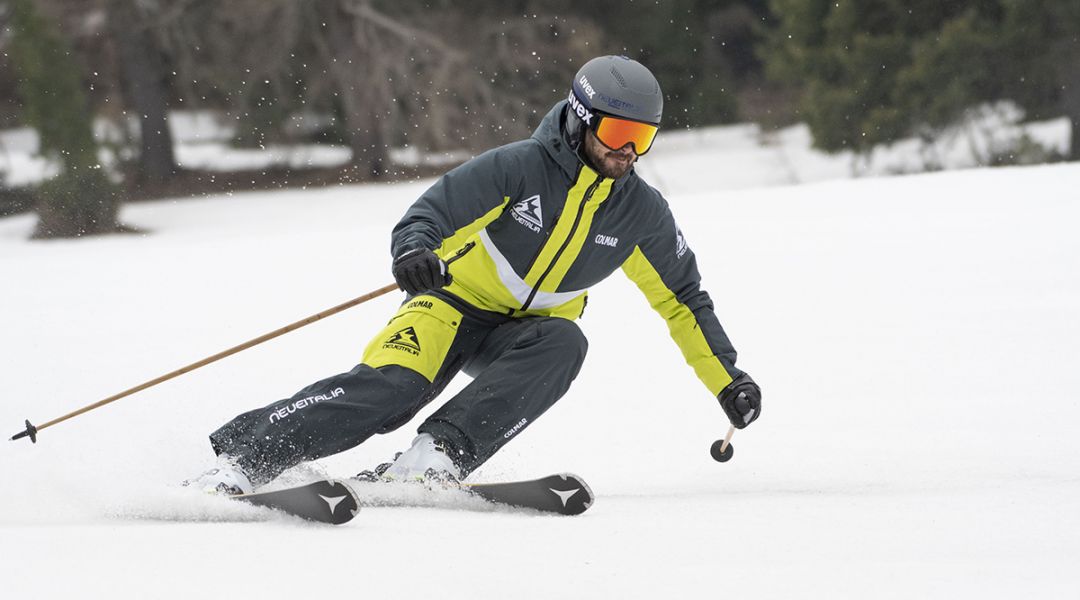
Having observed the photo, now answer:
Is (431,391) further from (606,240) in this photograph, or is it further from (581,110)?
(581,110)

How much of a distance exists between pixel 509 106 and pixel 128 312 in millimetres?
12349

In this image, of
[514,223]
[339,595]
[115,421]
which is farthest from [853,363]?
[339,595]

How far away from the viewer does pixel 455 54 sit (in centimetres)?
1911

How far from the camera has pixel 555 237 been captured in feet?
12.5

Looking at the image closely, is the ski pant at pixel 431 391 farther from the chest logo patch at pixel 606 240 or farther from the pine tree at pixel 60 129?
the pine tree at pixel 60 129

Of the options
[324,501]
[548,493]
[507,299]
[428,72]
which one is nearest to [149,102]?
[428,72]

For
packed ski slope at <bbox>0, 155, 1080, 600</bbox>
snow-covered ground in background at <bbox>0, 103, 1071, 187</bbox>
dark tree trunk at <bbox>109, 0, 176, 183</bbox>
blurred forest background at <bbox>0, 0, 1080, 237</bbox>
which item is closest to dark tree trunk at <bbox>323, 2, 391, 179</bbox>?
blurred forest background at <bbox>0, 0, 1080, 237</bbox>

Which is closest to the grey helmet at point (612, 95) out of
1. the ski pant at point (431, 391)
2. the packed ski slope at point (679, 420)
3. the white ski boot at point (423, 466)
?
the ski pant at point (431, 391)

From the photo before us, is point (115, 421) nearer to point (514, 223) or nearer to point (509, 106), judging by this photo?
point (514, 223)

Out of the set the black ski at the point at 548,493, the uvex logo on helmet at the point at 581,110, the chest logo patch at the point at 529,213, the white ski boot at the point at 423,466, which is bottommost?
the black ski at the point at 548,493

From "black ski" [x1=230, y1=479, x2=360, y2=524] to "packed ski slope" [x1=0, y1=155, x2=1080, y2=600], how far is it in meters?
0.06

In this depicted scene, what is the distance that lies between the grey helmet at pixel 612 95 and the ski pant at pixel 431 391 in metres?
0.65

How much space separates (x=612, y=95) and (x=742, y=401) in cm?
107

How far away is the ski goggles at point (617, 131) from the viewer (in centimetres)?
367
